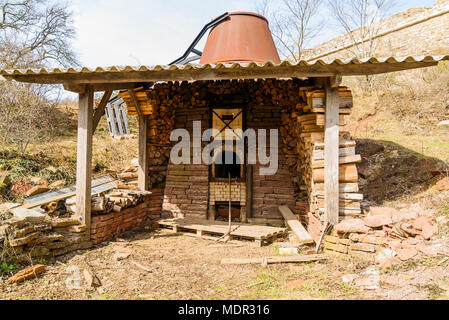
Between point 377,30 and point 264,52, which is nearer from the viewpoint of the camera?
point 264,52

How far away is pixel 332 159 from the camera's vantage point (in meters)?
4.72

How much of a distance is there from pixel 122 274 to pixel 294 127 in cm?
458

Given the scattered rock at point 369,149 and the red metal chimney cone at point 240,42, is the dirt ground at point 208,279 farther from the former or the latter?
the scattered rock at point 369,149

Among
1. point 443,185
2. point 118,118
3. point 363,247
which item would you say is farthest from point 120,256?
point 118,118

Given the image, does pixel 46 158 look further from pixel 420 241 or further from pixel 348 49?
pixel 348 49

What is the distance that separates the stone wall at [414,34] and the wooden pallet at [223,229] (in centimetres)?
1027

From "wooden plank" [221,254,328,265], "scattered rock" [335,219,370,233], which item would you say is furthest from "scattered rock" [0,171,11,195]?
"scattered rock" [335,219,370,233]

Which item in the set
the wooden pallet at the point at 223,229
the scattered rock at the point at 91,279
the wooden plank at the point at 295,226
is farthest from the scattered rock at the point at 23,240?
the wooden plank at the point at 295,226

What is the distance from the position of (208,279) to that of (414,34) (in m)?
16.3

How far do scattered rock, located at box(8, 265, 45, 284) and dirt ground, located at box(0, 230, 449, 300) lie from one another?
82 millimetres

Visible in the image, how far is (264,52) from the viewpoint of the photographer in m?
6.77

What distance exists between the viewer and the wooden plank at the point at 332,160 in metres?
4.71
